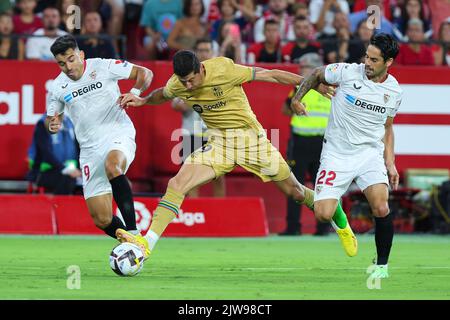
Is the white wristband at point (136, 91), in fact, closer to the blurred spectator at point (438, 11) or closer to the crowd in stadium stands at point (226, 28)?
Result: the crowd in stadium stands at point (226, 28)

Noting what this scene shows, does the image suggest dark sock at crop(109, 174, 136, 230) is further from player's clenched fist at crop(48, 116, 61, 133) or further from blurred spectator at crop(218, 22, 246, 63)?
blurred spectator at crop(218, 22, 246, 63)

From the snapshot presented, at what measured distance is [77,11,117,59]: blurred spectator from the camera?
61.3ft

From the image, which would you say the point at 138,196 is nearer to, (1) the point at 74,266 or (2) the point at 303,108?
A: (1) the point at 74,266

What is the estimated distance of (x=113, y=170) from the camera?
12703 millimetres

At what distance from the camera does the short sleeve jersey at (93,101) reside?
13164 millimetres

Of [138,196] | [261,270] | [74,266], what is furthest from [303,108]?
[138,196]

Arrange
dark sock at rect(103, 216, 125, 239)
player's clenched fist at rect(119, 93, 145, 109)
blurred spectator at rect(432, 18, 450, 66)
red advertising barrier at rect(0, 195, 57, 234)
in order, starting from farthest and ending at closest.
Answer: blurred spectator at rect(432, 18, 450, 66) → red advertising barrier at rect(0, 195, 57, 234) → dark sock at rect(103, 216, 125, 239) → player's clenched fist at rect(119, 93, 145, 109)

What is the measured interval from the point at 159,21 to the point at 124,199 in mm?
7923

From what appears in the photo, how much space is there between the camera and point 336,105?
12180 mm

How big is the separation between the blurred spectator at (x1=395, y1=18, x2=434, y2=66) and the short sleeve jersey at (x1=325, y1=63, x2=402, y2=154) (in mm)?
8483

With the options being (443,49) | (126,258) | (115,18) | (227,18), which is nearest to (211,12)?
(227,18)

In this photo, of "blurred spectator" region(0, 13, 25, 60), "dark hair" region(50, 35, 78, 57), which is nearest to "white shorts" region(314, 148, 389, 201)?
"dark hair" region(50, 35, 78, 57)

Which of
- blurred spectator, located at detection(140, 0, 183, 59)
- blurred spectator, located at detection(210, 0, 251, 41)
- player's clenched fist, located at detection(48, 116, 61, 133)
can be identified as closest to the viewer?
player's clenched fist, located at detection(48, 116, 61, 133)
